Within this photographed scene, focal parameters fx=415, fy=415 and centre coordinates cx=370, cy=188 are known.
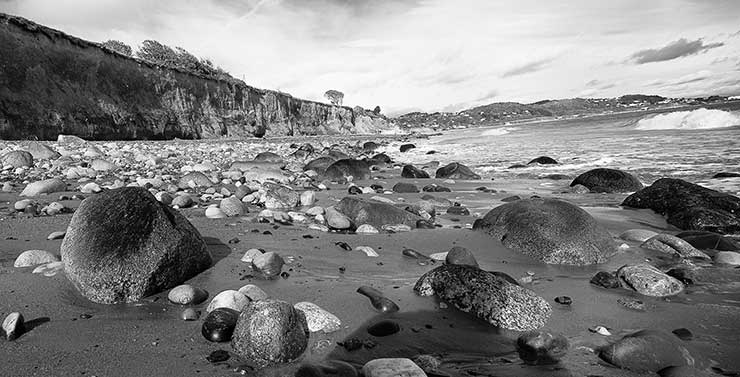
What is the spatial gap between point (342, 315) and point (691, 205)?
555cm

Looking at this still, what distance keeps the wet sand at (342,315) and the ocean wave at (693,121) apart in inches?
1078

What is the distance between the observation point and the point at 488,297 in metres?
2.65

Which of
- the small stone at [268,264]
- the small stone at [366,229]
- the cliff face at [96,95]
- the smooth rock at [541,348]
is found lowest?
the smooth rock at [541,348]

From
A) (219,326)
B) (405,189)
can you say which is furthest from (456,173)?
(219,326)

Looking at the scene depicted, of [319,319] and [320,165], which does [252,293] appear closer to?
[319,319]

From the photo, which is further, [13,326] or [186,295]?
[186,295]

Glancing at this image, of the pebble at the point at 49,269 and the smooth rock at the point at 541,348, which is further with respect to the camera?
the pebble at the point at 49,269

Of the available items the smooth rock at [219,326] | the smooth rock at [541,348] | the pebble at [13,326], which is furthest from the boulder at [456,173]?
the pebble at [13,326]

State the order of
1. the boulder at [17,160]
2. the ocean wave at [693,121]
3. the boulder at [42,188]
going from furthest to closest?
the ocean wave at [693,121] < the boulder at [17,160] < the boulder at [42,188]

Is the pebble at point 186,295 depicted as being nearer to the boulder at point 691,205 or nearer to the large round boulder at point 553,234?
the large round boulder at point 553,234

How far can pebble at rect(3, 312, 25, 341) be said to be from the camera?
2.09 meters

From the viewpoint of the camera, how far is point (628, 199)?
6773 mm

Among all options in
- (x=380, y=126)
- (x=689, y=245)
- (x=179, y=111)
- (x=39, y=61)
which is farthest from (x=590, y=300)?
(x=380, y=126)

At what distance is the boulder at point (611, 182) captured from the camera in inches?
315
